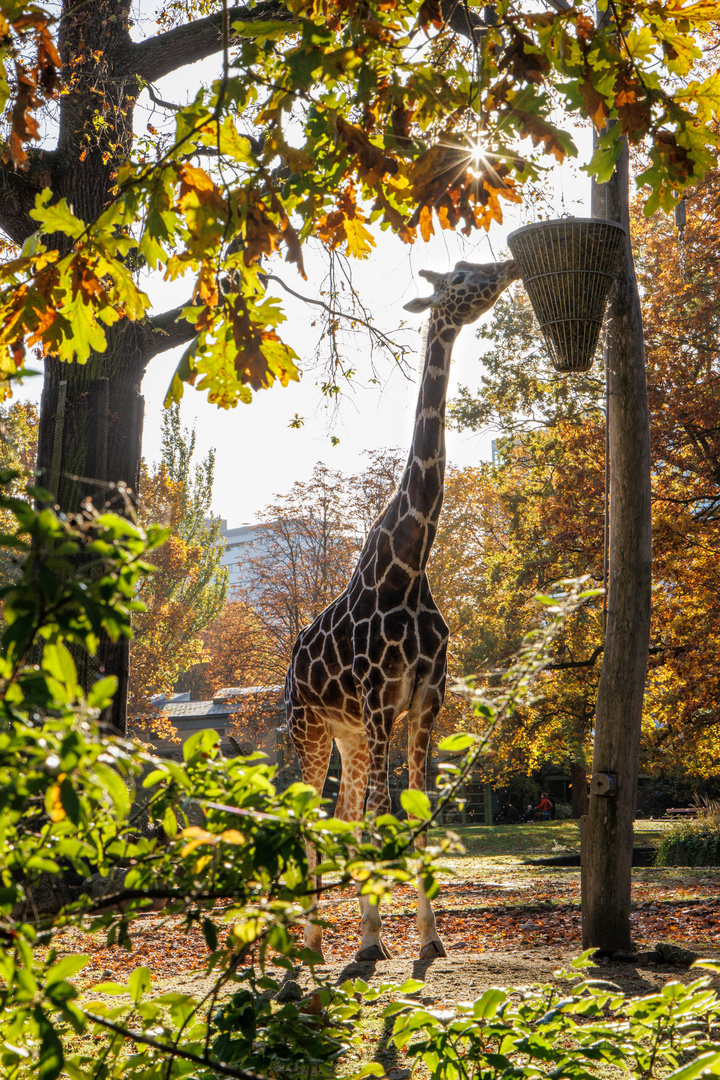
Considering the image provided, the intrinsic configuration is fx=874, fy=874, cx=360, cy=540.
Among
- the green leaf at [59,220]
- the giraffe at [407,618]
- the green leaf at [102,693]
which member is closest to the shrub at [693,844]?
the giraffe at [407,618]

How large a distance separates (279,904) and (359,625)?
4.81m

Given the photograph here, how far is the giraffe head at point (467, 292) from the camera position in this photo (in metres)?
6.09

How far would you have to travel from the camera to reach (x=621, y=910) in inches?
225

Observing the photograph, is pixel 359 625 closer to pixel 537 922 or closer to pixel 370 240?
pixel 370 240

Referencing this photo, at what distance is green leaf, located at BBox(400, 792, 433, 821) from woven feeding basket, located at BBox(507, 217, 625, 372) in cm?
386

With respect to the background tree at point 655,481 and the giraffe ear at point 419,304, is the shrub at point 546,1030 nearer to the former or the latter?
the giraffe ear at point 419,304

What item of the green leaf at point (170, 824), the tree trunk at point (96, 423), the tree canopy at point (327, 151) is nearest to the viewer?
the green leaf at point (170, 824)

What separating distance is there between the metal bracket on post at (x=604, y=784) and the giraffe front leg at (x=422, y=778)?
3.70 ft

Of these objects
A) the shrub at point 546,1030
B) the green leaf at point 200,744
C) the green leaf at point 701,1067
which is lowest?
the shrub at point 546,1030

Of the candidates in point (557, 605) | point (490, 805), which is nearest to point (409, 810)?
point (557, 605)

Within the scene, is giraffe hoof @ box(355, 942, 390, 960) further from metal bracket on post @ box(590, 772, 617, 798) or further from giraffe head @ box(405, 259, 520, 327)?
giraffe head @ box(405, 259, 520, 327)

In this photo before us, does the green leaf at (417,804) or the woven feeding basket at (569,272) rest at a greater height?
the woven feeding basket at (569,272)

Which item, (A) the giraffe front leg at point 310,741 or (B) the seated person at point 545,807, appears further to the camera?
(B) the seated person at point 545,807

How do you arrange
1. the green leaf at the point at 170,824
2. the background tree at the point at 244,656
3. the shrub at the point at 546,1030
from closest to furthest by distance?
the green leaf at the point at 170,824 < the shrub at the point at 546,1030 < the background tree at the point at 244,656
